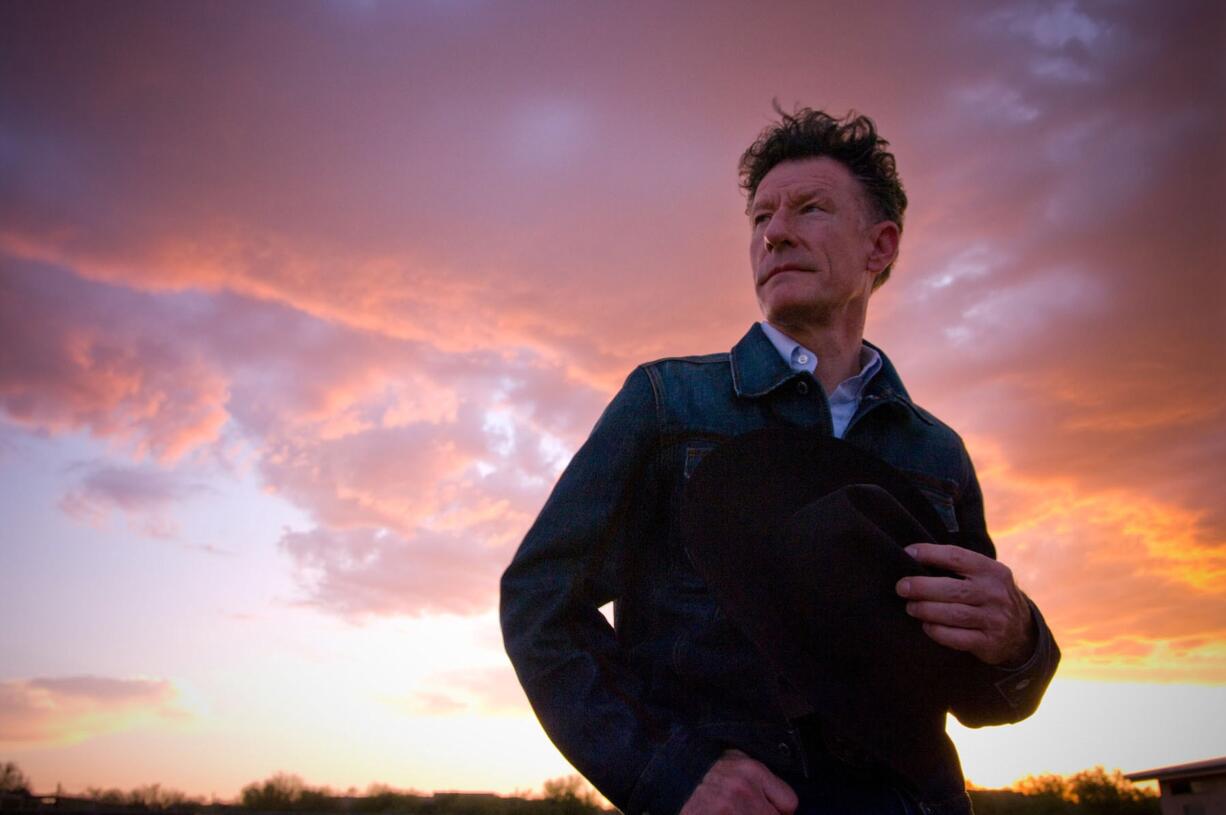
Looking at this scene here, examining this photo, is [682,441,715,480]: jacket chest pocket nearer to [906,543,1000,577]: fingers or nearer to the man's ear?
[906,543,1000,577]: fingers

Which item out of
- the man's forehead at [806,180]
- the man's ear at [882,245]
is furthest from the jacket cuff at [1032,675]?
the man's forehead at [806,180]

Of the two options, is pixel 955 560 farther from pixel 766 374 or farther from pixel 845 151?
pixel 845 151

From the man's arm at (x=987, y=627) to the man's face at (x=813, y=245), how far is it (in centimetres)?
94

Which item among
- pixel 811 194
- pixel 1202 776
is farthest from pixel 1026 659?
pixel 1202 776

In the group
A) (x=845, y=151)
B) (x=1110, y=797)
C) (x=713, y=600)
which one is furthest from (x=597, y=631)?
(x=1110, y=797)

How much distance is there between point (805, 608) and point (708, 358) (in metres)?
0.89

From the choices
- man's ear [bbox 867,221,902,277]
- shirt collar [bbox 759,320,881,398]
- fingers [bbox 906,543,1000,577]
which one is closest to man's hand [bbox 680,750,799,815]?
fingers [bbox 906,543,1000,577]

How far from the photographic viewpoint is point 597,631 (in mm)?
1951

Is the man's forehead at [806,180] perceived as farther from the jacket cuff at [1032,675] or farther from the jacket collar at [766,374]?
the jacket cuff at [1032,675]

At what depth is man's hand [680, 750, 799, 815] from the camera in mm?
1659

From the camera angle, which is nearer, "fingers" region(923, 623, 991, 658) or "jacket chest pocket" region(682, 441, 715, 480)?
"fingers" region(923, 623, 991, 658)

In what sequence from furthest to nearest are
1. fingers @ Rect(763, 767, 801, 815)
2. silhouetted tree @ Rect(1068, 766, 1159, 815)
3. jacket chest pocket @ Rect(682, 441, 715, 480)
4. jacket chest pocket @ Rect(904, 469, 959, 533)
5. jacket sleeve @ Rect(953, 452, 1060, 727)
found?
silhouetted tree @ Rect(1068, 766, 1159, 815)
jacket chest pocket @ Rect(904, 469, 959, 533)
jacket chest pocket @ Rect(682, 441, 715, 480)
jacket sleeve @ Rect(953, 452, 1060, 727)
fingers @ Rect(763, 767, 801, 815)

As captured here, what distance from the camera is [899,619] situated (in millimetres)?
1793

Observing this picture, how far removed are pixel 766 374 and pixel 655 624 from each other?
78cm
